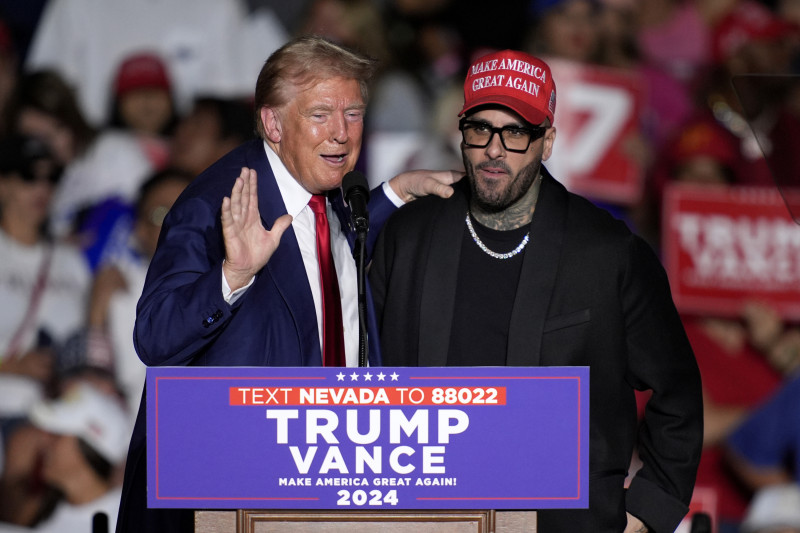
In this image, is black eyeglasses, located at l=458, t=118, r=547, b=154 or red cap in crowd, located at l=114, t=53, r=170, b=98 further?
red cap in crowd, located at l=114, t=53, r=170, b=98

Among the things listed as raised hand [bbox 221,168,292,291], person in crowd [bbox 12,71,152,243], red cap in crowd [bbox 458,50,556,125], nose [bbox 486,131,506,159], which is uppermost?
person in crowd [bbox 12,71,152,243]

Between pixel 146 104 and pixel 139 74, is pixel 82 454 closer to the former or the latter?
pixel 146 104

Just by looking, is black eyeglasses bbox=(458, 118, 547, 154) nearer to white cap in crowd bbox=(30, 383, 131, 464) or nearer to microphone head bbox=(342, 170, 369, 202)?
microphone head bbox=(342, 170, 369, 202)

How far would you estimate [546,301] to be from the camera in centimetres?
232

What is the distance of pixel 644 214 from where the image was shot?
17.0 ft

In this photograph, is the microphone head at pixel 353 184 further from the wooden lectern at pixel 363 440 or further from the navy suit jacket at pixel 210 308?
the wooden lectern at pixel 363 440

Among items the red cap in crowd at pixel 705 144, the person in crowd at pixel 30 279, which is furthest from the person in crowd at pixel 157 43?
the red cap in crowd at pixel 705 144

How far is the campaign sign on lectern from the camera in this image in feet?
5.87

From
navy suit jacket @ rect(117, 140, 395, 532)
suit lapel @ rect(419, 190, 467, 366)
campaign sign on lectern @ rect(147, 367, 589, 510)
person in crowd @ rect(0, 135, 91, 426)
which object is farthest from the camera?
person in crowd @ rect(0, 135, 91, 426)

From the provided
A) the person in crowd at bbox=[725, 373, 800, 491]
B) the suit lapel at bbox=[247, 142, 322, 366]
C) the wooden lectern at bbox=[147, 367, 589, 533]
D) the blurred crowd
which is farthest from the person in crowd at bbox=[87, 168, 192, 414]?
the wooden lectern at bbox=[147, 367, 589, 533]

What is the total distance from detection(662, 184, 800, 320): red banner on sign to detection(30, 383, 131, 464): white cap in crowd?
2512mm

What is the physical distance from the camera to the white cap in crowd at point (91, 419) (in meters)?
4.59

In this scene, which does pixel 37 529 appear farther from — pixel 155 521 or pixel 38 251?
pixel 155 521

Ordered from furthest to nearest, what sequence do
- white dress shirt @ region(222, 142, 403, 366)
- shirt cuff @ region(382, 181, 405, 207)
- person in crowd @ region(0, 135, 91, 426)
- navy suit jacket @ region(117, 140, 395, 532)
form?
person in crowd @ region(0, 135, 91, 426) → shirt cuff @ region(382, 181, 405, 207) → white dress shirt @ region(222, 142, 403, 366) → navy suit jacket @ region(117, 140, 395, 532)
